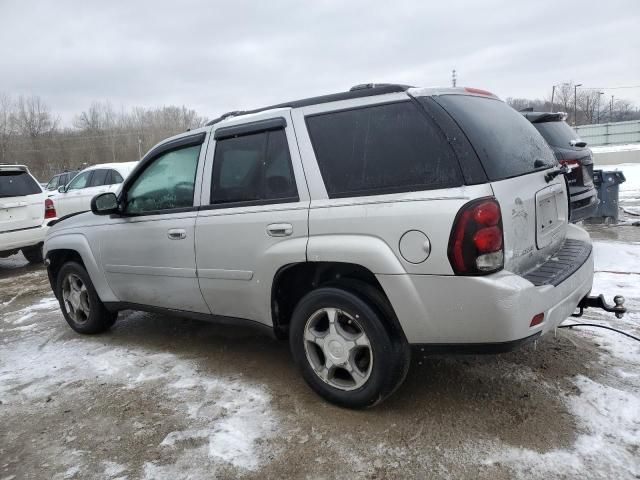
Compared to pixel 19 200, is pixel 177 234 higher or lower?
lower

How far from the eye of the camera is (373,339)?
2.79 metres

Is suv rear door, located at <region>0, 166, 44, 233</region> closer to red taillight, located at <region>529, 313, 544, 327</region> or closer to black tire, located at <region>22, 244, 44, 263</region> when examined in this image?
black tire, located at <region>22, 244, 44, 263</region>

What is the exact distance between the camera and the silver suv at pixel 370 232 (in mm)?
2537

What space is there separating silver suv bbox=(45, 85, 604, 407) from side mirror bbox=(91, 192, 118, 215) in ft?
1.29

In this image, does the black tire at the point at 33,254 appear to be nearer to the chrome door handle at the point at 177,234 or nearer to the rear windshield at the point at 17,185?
the rear windshield at the point at 17,185

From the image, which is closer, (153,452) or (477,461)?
(477,461)

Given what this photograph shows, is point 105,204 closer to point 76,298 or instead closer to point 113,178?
point 76,298

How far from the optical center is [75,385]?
3.68 meters

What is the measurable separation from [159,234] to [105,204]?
0.65m

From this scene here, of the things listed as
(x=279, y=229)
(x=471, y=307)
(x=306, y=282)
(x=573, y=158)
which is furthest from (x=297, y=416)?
(x=573, y=158)

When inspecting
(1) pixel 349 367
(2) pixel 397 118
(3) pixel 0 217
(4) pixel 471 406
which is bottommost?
(4) pixel 471 406

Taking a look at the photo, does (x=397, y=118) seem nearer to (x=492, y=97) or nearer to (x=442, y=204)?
(x=442, y=204)

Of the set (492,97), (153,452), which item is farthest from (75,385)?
(492,97)

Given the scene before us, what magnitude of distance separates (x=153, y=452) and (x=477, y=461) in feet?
5.63
